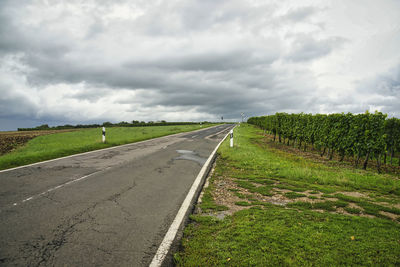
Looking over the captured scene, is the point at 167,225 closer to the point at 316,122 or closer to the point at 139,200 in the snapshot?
the point at 139,200

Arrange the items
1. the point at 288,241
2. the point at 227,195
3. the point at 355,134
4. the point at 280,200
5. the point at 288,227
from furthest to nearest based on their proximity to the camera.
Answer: the point at 355,134 < the point at 227,195 < the point at 280,200 < the point at 288,227 < the point at 288,241

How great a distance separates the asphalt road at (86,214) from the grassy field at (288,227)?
770 millimetres

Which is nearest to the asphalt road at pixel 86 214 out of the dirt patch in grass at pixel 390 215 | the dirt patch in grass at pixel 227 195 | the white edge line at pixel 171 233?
the white edge line at pixel 171 233

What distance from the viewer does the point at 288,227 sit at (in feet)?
12.1

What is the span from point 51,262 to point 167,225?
5.73 ft

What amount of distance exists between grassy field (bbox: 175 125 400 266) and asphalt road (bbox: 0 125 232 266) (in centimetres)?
77

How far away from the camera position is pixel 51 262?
271cm

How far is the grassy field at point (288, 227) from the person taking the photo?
285cm

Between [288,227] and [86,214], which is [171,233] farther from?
[288,227]

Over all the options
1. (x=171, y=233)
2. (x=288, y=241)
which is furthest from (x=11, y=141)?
(x=288, y=241)

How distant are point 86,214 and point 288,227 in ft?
13.0

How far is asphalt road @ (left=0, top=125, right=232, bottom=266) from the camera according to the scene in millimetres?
2893

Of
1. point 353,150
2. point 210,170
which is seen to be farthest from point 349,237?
point 353,150

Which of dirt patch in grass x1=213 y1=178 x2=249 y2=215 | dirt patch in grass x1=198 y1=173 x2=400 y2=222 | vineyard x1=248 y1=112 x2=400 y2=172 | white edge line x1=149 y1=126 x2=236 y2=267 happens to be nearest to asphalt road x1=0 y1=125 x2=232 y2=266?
white edge line x1=149 y1=126 x2=236 y2=267
